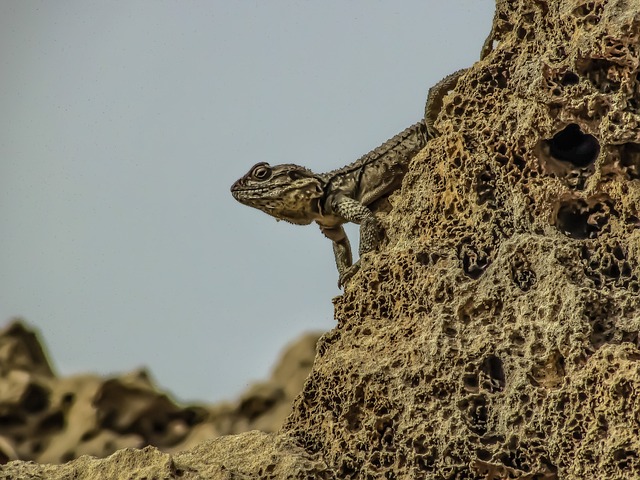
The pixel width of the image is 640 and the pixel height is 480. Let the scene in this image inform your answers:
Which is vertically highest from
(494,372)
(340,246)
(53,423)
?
(340,246)

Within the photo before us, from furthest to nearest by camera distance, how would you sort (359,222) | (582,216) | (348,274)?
(359,222) < (348,274) < (582,216)

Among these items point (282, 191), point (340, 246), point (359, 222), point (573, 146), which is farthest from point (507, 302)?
point (282, 191)

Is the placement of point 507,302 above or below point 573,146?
below

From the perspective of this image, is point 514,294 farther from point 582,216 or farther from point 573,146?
point 573,146

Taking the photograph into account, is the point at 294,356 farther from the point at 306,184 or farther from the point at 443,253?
the point at 443,253

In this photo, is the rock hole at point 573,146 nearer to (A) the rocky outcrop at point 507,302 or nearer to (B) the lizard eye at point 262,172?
(A) the rocky outcrop at point 507,302

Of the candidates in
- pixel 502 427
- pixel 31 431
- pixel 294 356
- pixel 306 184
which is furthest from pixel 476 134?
pixel 294 356

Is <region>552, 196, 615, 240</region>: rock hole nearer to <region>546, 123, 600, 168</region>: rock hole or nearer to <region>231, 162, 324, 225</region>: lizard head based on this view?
<region>546, 123, 600, 168</region>: rock hole
